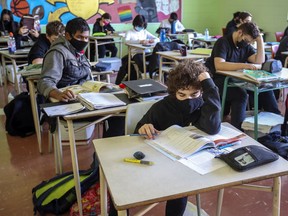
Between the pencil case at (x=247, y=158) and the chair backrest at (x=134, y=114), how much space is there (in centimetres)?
59

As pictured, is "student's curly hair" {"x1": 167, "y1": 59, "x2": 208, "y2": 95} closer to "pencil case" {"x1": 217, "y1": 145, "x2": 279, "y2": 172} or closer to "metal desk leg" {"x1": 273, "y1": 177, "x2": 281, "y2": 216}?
"pencil case" {"x1": 217, "y1": 145, "x2": 279, "y2": 172}

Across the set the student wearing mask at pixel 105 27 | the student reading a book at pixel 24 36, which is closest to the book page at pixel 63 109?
the student reading a book at pixel 24 36

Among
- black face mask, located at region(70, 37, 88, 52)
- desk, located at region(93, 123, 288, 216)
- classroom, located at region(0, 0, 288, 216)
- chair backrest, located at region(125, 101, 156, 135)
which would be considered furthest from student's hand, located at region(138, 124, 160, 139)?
black face mask, located at region(70, 37, 88, 52)

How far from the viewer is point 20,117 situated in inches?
127

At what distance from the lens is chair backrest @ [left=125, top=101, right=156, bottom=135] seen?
1614 millimetres

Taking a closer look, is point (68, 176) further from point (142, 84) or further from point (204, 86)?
point (204, 86)

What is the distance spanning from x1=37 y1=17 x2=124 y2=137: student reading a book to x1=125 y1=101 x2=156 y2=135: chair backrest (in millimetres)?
726

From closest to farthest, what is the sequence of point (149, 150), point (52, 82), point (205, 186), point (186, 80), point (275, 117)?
point (205, 186)
point (149, 150)
point (186, 80)
point (52, 82)
point (275, 117)

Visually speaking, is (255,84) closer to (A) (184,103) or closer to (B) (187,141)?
(A) (184,103)

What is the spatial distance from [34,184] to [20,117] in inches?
44.5

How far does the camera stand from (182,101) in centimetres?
154

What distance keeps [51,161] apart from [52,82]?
763 mm

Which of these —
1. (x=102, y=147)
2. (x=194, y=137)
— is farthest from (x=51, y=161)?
(x=194, y=137)

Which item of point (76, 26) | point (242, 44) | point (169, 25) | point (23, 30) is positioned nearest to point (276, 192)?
point (76, 26)
